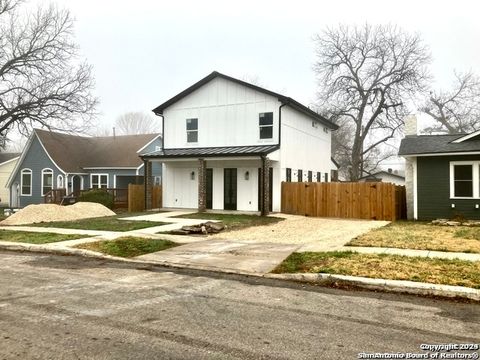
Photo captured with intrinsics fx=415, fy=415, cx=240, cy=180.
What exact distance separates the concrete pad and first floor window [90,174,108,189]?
25.8m

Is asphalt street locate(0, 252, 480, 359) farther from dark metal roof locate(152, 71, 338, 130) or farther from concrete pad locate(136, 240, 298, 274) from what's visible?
dark metal roof locate(152, 71, 338, 130)

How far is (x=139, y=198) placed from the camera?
25.9 m

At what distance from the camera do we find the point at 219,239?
42.6 feet

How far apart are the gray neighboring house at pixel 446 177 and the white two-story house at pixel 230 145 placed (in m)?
6.58

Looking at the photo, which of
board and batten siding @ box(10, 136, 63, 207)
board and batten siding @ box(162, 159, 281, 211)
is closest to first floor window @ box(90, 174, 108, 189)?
board and batten siding @ box(10, 136, 63, 207)

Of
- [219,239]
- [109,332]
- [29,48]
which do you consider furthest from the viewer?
[29,48]

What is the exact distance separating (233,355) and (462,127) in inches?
1980

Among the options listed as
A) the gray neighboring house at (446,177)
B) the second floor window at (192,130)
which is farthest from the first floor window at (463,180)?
the second floor window at (192,130)

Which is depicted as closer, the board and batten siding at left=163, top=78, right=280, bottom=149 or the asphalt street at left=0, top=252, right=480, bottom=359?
the asphalt street at left=0, top=252, right=480, bottom=359

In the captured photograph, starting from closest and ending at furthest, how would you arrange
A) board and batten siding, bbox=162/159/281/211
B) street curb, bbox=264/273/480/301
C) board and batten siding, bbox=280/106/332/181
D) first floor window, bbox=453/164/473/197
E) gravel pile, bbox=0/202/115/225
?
street curb, bbox=264/273/480/301, first floor window, bbox=453/164/473/197, gravel pile, bbox=0/202/115/225, board and batten siding, bbox=162/159/281/211, board and batten siding, bbox=280/106/332/181

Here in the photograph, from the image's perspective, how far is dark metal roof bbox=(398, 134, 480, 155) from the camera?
18622 millimetres

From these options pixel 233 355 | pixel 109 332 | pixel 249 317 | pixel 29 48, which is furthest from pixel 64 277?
pixel 29 48

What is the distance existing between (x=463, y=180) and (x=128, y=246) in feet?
50.1

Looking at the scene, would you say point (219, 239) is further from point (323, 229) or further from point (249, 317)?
point (249, 317)
